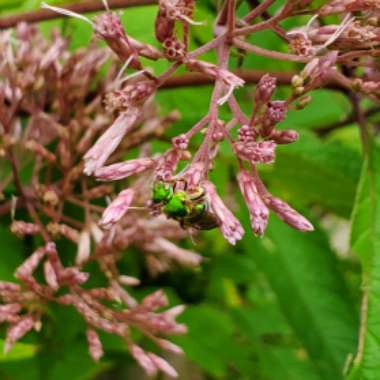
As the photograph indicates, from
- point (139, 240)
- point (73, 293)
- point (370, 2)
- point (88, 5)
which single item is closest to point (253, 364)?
point (139, 240)

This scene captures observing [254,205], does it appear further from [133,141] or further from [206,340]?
[206,340]

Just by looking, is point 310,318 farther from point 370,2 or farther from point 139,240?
point 370,2

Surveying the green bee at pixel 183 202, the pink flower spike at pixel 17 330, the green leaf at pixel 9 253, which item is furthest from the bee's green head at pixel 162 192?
the green leaf at pixel 9 253

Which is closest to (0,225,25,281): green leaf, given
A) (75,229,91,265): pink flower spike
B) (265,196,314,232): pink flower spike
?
(75,229,91,265): pink flower spike

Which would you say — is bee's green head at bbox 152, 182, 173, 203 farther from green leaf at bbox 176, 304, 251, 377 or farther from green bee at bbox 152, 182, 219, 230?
green leaf at bbox 176, 304, 251, 377

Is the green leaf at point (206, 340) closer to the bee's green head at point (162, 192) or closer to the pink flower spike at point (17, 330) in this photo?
the pink flower spike at point (17, 330)
